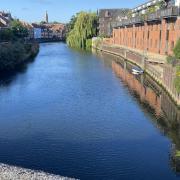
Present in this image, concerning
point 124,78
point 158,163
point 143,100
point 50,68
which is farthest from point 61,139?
point 50,68

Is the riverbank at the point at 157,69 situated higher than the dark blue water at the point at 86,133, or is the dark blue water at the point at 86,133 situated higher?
the riverbank at the point at 157,69

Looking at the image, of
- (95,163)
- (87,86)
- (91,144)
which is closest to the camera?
(95,163)

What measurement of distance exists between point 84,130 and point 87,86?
1839cm

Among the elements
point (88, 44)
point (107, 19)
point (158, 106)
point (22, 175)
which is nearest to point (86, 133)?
Result: point (158, 106)

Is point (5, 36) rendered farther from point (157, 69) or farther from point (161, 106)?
point (161, 106)

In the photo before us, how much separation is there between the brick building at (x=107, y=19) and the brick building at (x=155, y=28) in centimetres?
2170

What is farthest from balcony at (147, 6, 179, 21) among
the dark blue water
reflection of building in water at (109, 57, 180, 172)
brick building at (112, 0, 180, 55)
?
the dark blue water

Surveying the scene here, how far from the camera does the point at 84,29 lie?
104938mm

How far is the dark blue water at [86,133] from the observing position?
20.7 meters

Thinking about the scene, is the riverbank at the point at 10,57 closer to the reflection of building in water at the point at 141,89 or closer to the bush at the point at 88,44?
the reflection of building in water at the point at 141,89

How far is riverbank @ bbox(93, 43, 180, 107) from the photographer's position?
34806 millimetres

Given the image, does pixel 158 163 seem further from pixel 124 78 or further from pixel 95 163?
pixel 124 78

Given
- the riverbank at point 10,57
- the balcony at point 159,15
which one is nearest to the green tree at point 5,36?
the riverbank at point 10,57

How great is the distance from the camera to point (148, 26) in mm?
65062
